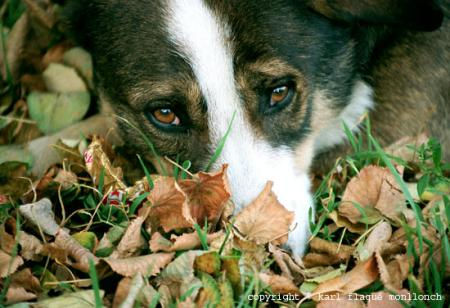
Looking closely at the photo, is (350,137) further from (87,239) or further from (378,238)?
(87,239)

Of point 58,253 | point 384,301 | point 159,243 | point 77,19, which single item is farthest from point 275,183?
point 77,19

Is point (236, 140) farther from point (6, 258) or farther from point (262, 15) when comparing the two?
point (6, 258)

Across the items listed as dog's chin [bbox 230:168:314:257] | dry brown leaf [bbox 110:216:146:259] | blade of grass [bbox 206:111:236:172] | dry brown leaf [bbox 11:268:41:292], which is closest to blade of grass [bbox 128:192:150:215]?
dry brown leaf [bbox 110:216:146:259]

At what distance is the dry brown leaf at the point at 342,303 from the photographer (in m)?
2.25

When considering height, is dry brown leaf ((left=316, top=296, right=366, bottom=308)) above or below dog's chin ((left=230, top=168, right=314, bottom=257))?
below

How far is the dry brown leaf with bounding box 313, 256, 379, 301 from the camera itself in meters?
2.33

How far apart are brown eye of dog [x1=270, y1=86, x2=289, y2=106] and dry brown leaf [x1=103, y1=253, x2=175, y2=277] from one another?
742 millimetres

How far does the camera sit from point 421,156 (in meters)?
2.85

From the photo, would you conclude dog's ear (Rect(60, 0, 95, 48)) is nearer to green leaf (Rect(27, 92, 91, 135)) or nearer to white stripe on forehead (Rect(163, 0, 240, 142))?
green leaf (Rect(27, 92, 91, 135))

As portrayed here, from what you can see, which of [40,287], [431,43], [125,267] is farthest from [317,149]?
[40,287]

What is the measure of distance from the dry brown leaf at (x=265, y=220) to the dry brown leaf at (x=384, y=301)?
15.3 inches

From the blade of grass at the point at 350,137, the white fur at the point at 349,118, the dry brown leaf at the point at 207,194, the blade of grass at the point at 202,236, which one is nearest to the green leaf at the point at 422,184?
the blade of grass at the point at 350,137

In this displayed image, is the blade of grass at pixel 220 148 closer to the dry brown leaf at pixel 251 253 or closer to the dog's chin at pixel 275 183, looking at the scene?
the dog's chin at pixel 275 183

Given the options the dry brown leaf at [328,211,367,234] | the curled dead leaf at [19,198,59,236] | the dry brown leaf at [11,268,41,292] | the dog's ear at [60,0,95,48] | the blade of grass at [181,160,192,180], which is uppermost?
the dog's ear at [60,0,95,48]
